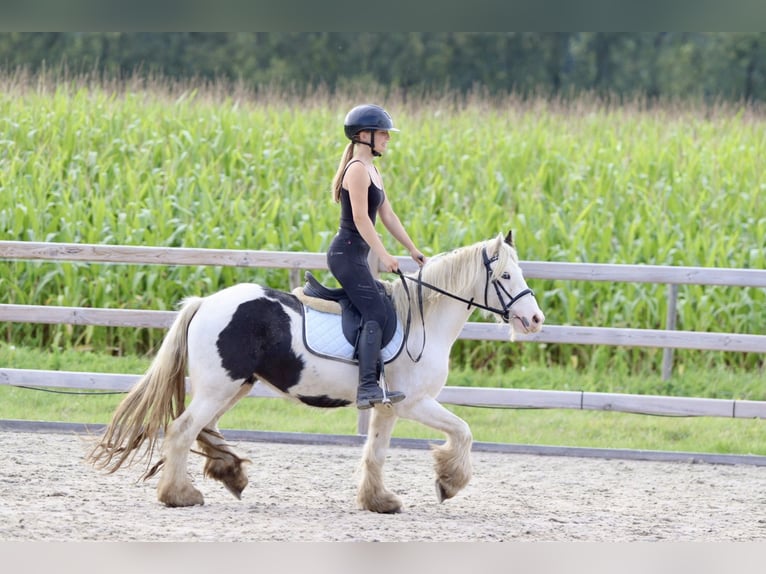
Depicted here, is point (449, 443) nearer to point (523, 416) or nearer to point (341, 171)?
point (341, 171)

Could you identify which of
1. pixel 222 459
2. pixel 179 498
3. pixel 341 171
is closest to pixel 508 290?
pixel 341 171

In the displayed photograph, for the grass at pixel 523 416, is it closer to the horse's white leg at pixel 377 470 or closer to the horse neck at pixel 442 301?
the horse's white leg at pixel 377 470

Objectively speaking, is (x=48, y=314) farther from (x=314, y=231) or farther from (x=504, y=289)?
(x=504, y=289)

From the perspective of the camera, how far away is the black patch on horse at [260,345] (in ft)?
18.5

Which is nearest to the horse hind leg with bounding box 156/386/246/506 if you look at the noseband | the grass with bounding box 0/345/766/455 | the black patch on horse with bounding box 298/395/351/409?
the black patch on horse with bounding box 298/395/351/409

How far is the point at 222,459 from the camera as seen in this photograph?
5.90m

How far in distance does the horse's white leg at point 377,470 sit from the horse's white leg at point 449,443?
0.57 ft

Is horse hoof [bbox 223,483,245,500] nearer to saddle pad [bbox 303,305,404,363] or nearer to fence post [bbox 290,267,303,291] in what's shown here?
saddle pad [bbox 303,305,404,363]

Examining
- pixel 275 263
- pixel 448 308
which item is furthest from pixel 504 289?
pixel 275 263

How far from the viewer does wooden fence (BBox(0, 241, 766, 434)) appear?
7.93 meters

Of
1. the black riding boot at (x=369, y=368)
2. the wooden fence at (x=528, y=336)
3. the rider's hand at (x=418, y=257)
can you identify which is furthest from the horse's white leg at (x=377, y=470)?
the wooden fence at (x=528, y=336)

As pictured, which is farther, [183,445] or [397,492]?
[397,492]

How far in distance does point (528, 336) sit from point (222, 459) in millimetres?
3024

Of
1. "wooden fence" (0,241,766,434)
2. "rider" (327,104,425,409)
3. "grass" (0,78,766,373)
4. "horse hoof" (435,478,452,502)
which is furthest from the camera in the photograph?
"grass" (0,78,766,373)
